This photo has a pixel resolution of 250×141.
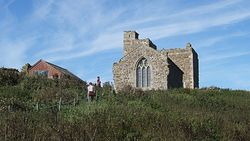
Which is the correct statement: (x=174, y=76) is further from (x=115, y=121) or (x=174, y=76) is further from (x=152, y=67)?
(x=115, y=121)

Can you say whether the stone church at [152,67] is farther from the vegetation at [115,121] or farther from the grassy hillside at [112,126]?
the grassy hillside at [112,126]

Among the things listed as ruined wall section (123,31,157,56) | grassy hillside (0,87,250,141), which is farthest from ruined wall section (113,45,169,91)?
grassy hillside (0,87,250,141)

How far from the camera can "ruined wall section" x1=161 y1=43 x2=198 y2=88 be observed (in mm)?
45500

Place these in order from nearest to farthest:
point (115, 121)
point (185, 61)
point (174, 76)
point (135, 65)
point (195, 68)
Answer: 1. point (115, 121)
2. point (135, 65)
3. point (174, 76)
4. point (185, 61)
5. point (195, 68)

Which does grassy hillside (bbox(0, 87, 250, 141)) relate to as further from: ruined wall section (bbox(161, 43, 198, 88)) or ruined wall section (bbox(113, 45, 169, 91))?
ruined wall section (bbox(161, 43, 198, 88))

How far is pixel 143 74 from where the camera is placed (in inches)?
1667

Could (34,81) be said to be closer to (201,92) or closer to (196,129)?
(201,92)

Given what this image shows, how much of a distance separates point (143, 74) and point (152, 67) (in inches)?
46.5

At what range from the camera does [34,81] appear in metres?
34.1

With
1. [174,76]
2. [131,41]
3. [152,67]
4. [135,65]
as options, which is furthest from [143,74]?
[131,41]

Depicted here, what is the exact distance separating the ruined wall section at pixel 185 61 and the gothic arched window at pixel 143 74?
4.48 m

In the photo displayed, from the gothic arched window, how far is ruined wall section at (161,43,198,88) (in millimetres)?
4484

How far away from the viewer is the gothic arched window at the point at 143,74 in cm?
4222

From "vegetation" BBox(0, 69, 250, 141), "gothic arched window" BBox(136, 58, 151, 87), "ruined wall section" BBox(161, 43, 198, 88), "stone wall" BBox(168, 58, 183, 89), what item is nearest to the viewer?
"vegetation" BBox(0, 69, 250, 141)
